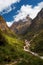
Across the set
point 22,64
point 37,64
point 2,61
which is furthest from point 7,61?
point 37,64

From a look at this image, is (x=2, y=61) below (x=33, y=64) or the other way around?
the other way around

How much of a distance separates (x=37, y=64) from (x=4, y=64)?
43211 mm

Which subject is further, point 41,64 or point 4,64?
point 4,64

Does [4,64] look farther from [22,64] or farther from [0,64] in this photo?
[22,64]

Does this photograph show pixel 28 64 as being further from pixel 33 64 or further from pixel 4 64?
pixel 4 64

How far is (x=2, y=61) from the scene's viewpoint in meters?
198

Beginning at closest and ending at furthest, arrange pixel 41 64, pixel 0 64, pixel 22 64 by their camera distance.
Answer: pixel 41 64 < pixel 22 64 < pixel 0 64

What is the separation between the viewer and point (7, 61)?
7815 inches

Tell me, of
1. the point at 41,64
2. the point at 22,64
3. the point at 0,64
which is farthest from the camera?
the point at 0,64

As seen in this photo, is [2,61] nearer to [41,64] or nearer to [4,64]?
[4,64]

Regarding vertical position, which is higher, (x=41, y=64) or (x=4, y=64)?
(x=4, y=64)

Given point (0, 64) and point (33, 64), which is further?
point (0, 64)

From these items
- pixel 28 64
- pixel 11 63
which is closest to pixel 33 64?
pixel 28 64

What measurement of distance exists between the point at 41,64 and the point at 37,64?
2702 mm
